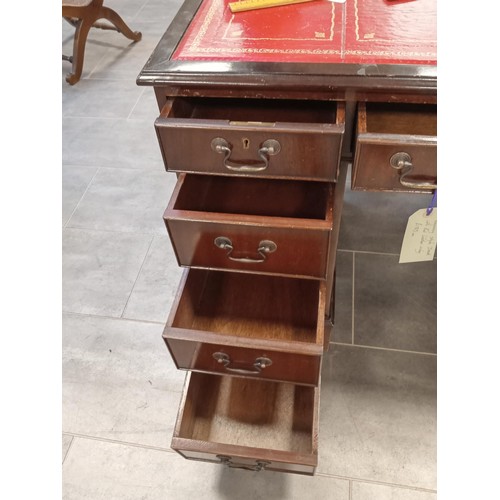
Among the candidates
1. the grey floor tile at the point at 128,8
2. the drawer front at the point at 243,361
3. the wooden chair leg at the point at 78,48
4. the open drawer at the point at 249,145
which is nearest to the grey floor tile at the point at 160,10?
the grey floor tile at the point at 128,8

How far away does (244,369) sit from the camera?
78cm

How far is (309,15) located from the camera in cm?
75

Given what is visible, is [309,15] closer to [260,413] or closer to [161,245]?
[260,413]

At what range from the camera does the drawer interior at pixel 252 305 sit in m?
0.90

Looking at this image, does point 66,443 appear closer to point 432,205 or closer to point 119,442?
point 119,442

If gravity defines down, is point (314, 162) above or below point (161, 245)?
above

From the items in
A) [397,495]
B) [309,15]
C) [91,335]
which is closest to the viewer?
[309,15]

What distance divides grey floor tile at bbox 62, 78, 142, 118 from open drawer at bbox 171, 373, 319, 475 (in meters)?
1.38

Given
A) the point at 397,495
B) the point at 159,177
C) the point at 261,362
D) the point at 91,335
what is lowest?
the point at 397,495

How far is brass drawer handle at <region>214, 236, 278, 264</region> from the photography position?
2.30 feet

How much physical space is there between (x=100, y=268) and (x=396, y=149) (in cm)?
Result: 103

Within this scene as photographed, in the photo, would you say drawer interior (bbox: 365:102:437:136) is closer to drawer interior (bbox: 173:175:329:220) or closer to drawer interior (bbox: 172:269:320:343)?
drawer interior (bbox: 173:175:329:220)

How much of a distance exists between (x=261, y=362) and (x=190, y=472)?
39cm

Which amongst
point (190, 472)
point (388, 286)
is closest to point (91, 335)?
point (190, 472)
